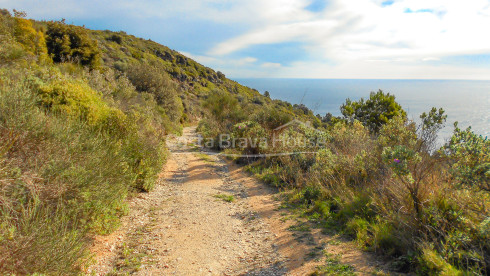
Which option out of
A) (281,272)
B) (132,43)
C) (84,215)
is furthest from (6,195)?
(132,43)

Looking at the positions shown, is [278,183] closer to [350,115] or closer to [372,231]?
[372,231]

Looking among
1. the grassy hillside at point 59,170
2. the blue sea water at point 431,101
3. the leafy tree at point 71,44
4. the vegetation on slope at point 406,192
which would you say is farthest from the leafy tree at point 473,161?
the leafy tree at point 71,44

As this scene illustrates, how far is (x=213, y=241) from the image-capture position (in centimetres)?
515

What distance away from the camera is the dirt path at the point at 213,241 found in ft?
13.6

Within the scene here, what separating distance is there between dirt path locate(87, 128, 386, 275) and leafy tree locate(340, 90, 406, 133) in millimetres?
10676

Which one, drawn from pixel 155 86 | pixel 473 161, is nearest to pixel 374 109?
pixel 473 161

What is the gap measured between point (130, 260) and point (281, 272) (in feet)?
8.34

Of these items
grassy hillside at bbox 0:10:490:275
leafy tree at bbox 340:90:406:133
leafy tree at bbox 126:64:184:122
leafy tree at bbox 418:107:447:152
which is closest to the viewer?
grassy hillside at bbox 0:10:490:275

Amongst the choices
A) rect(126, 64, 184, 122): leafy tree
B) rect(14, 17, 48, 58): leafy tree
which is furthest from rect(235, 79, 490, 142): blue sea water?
rect(14, 17, 48, 58): leafy tree

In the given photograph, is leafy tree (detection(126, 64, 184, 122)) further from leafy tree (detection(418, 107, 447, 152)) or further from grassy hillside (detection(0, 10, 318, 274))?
leafy tree (detection(418, 107, 447, 152))

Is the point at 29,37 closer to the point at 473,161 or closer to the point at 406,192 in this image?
the point at 406,192

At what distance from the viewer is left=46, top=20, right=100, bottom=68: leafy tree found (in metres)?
19.2

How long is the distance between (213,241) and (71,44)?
72.2 feet

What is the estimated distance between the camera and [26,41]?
657 inches
